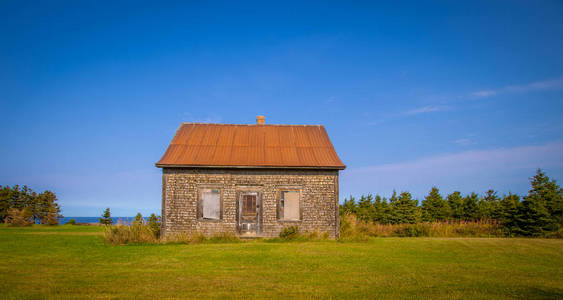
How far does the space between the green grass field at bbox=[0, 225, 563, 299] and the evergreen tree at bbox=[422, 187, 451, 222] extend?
1011 cm

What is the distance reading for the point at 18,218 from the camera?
2766 centimetres

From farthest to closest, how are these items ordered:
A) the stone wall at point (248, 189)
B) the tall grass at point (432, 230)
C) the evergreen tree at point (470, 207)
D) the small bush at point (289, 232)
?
the evergreen tree at point (470, 207)
the tall grass at point (432, 230)
the stone wall at point (248, 189)
the small bush at point (289, 232)

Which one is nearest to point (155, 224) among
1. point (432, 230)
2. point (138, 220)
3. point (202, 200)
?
point (138, 220)

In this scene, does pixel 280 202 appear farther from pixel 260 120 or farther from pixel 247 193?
pixel 260 120

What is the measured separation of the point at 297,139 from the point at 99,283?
42.5ft

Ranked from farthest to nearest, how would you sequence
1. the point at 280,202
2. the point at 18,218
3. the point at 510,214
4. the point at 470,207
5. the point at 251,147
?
the point at 18,218 → the point at 470,207 → the point at 510,214 → the point at 251,147 → the point at 280,202

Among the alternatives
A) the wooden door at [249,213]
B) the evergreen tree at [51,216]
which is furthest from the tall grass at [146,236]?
the evergreen tree at [51,216]

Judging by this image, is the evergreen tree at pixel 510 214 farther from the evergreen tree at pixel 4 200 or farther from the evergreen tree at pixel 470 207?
the evergreen tree at pixel 4 200

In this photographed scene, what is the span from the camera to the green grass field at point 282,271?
703 centimetres

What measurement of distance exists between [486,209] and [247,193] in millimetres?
15202

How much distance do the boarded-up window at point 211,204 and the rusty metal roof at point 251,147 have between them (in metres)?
1.28

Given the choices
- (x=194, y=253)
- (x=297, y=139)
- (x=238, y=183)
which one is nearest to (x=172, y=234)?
(x=238, y=183)

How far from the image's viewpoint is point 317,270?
927 centimetres

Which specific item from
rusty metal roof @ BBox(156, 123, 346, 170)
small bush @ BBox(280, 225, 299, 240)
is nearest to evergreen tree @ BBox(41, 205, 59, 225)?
rusty metal roof @ BBox(156, 123, 346, 170)
